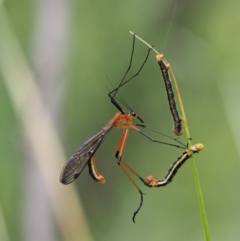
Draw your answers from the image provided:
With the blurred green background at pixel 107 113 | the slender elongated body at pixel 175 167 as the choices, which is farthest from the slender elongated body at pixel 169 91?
the blurred green background at pixel 107 113

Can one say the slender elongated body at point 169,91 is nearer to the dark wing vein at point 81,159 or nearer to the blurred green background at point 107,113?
the dark wing vein at point 81,159

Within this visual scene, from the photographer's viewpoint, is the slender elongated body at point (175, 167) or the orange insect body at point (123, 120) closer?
the slender elongated body at point (175, 167)

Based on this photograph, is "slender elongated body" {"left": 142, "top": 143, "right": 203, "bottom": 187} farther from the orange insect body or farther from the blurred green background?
the blurred green background

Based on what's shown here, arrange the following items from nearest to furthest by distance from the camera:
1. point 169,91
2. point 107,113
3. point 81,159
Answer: point 169,91
point 81,159
point 107,113

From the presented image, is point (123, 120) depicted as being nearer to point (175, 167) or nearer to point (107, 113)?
point (175, 167)

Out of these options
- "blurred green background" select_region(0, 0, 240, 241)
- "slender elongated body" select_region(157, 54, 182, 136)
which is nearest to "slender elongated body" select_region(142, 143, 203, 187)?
"slender elongated body" select_region(157, 54, 182, 136)

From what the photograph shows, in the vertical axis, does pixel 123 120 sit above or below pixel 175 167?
above

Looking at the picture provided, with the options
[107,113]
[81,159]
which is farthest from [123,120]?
[107,113]

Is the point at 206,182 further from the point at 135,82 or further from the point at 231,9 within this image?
the point at 231,9
